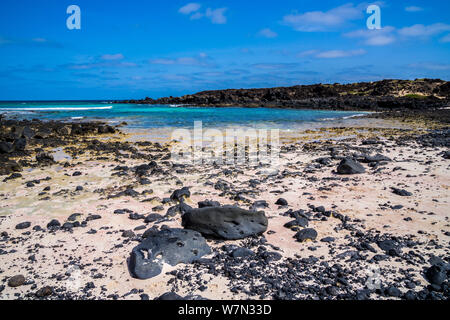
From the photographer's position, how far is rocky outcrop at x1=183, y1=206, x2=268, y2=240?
614 cm

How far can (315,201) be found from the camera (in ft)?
26.9

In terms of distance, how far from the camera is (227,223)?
20.4ft

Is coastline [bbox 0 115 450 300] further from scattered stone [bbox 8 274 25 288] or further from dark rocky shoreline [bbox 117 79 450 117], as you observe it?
dark rocky shoreline [bbox 117 79 450 117]

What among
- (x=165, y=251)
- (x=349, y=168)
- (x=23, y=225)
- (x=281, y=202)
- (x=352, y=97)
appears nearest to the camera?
(x=165, y=251)

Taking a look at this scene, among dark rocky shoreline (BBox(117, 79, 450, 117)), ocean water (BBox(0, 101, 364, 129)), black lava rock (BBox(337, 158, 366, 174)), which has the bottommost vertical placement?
black lava rock (BBox(337, 158, 366, 174))

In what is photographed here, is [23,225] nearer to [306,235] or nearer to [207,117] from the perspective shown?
[306,235]

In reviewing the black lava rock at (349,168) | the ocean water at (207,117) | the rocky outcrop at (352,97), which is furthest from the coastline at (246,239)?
the rocky outcrop at (352,97)

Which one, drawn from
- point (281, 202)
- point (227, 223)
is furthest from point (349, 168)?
point (227, 223)

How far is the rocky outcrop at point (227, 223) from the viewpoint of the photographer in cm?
614

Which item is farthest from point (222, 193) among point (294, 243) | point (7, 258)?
point (7, 258)

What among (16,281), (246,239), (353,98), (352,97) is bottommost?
(16,281)

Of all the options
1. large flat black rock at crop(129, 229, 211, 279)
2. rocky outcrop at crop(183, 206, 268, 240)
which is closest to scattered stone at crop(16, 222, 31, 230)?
large flat black rock at crop(129, 229, 211, 279)

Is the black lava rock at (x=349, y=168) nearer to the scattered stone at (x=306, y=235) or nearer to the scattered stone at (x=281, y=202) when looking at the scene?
the scattered stone at (x=281, y=202)
